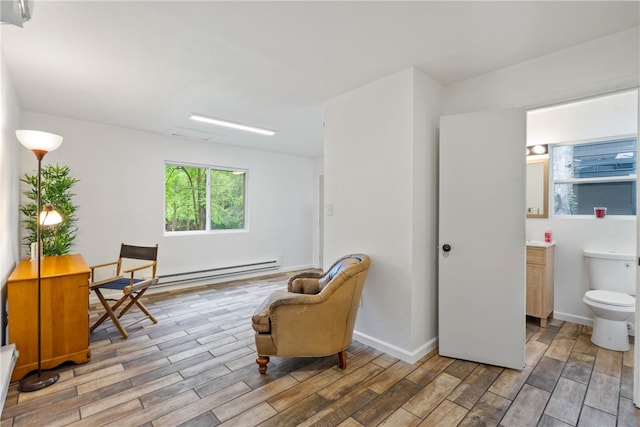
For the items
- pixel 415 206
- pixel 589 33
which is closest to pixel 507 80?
pixel 589 33

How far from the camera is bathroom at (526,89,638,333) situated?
3043 mm

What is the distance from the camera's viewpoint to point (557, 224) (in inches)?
135

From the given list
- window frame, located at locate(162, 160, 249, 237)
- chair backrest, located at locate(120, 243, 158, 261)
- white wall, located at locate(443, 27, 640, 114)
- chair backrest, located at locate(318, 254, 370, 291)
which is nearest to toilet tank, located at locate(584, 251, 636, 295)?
white wall, located at locate(443, 27, 640, 114)

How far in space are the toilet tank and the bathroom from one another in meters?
0.13

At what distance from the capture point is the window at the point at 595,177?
10.2ft

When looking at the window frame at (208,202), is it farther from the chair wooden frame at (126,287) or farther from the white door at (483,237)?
the white door at (483,237)

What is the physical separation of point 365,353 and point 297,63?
255 cm

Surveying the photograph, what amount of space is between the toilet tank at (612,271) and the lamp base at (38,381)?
16.1 feet

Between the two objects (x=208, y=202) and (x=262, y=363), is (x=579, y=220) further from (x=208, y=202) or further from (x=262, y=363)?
(x=208, y=202)

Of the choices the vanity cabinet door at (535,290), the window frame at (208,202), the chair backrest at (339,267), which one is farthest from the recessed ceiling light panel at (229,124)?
the vanity cabinet door at (535,290)

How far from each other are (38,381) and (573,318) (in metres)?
4.91

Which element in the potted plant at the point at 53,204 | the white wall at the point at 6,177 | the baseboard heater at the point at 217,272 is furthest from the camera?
the baseboard heater at the point at 217,272

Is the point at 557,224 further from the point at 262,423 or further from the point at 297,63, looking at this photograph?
the point at 262,423

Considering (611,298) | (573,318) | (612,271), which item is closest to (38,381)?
(611,298)
